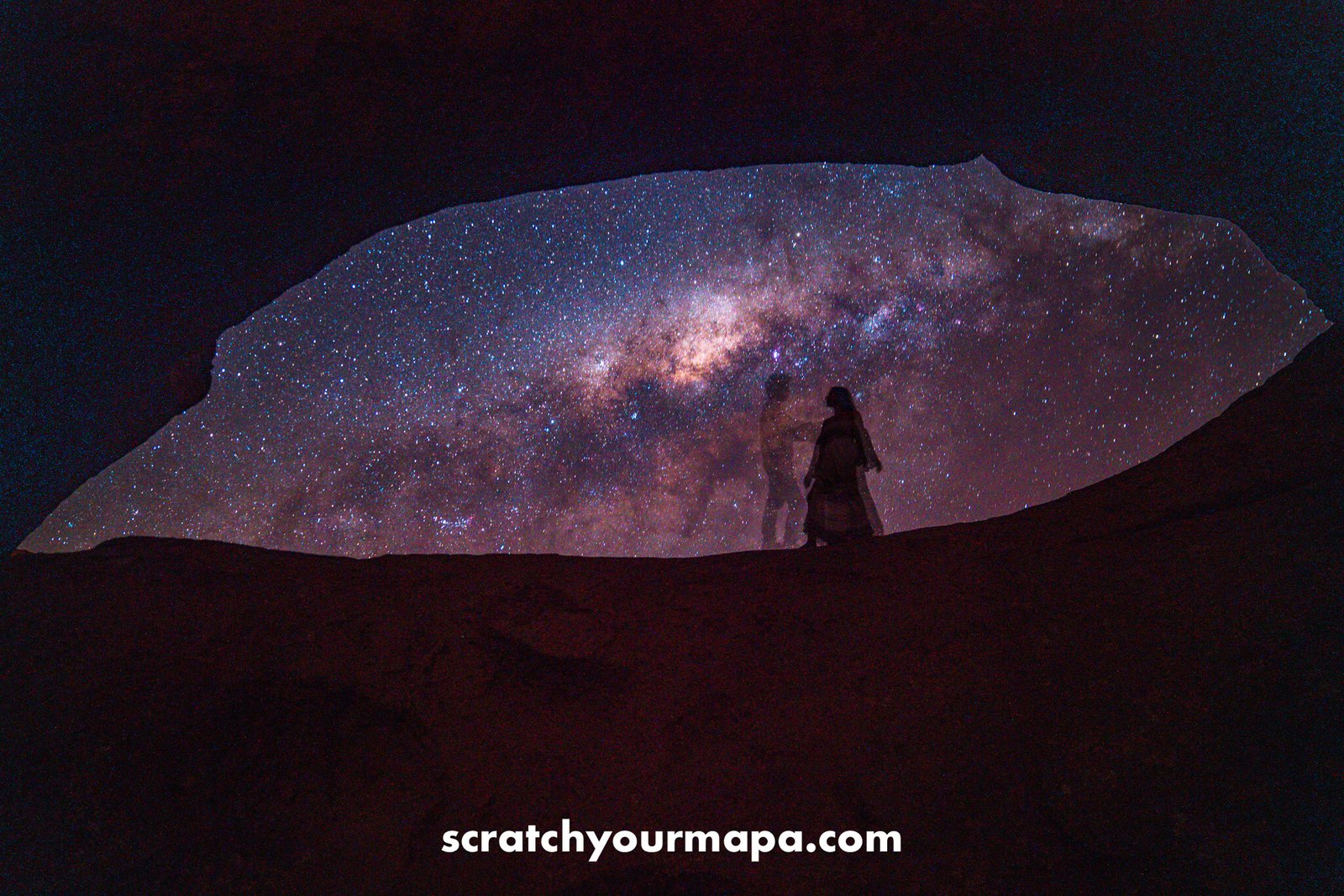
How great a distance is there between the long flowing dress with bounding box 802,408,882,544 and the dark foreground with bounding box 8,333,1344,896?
2.10m

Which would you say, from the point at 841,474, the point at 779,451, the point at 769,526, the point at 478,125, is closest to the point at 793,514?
the point at 769,526

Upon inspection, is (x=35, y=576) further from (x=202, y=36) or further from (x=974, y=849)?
(x=974, y=849)

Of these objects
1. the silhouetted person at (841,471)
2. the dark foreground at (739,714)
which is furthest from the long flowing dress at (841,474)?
the dark foreground at (739,714)

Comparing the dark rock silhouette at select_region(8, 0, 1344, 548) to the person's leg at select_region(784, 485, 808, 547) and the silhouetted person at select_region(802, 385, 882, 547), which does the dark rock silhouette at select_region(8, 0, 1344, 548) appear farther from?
the person's leg at select_region(784, 485, 808, 547)

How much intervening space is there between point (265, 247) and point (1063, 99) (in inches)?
195

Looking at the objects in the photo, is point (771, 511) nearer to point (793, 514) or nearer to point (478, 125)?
point (793, 514)

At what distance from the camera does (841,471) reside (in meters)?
6.14

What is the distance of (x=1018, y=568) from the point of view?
3650 mm

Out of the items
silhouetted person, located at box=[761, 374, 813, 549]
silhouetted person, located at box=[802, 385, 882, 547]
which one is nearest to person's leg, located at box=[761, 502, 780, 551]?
silhouetted person, located at box=[761, 374, 813, 549]

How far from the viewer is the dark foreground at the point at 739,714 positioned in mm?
2742

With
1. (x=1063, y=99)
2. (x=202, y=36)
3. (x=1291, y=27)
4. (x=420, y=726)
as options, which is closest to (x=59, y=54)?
(x=202, y=36)

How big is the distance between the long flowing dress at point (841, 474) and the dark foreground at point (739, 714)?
6.88 feet

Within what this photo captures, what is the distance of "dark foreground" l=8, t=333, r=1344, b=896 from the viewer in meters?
2.74

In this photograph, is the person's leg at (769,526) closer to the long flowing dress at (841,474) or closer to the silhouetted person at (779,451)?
the silhouetted person at (779,451)
